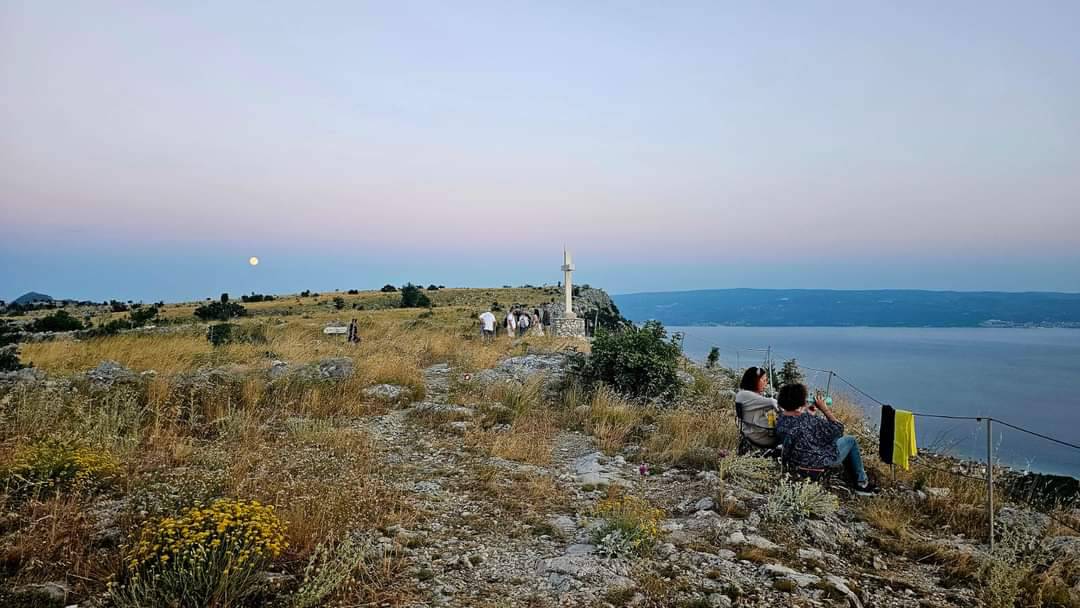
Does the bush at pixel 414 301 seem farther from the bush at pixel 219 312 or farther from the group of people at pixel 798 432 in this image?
the group of people at pixel 798 432

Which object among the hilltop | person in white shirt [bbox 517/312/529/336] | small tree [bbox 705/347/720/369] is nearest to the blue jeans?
the hilltop

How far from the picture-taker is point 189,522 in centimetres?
348

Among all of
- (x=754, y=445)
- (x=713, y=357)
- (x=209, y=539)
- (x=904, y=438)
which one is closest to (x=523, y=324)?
(x=713, y=357)

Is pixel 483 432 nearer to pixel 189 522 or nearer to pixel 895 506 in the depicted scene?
pixel 189 522

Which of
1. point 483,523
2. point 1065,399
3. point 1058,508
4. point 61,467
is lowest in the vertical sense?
point 1065,399

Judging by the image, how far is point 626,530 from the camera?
14.7 ft

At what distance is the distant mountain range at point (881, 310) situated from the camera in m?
61.7

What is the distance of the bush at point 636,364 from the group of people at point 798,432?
400 centimetres

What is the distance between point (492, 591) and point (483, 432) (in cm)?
428

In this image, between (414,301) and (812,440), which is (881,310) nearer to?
(414,301)

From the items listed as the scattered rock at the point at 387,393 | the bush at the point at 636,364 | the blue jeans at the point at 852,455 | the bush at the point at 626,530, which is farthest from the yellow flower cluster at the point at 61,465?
the bush at the point at 636,364

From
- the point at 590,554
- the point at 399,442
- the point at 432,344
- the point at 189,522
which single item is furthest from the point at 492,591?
the point at 432,344

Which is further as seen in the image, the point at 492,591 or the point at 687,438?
the point at 687,438

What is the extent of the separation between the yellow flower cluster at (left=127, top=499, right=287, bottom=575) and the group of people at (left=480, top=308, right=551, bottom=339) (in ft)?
53.3
